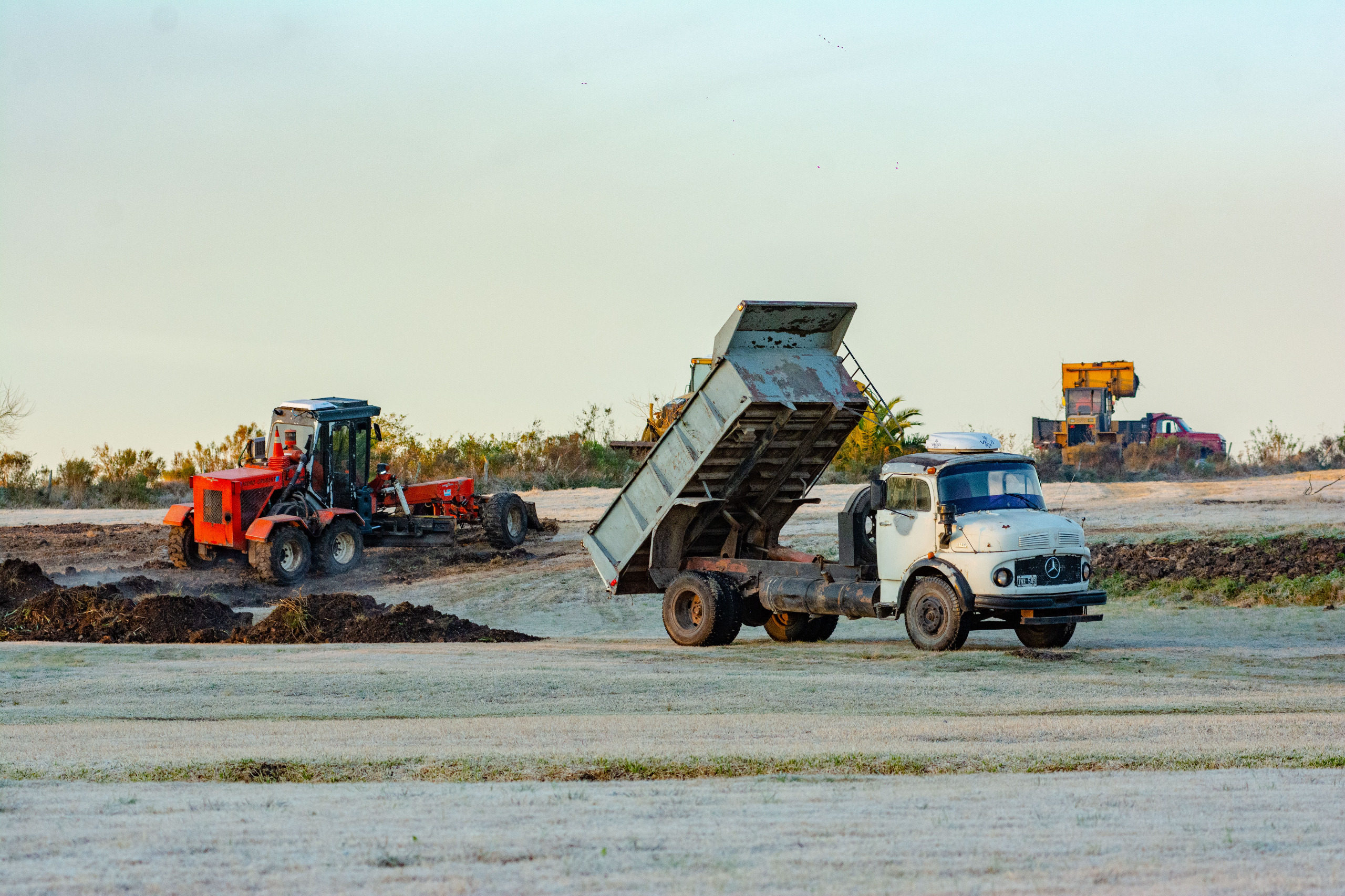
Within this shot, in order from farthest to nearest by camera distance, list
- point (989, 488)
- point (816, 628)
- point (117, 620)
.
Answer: point (117, 620) → point (816, 628) → point (989, 488)

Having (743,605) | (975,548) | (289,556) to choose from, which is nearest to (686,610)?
(743,605)

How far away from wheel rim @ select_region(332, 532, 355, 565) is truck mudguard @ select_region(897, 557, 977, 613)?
11.5m

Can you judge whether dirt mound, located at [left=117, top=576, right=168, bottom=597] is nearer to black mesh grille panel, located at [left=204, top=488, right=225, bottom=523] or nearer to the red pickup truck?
black mesh grille panel, located at [left=204, top=488, right=225, bottom=523]

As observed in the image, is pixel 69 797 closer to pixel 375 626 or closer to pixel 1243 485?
pixel 375 626

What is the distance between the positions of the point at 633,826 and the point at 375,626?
34.3 feet

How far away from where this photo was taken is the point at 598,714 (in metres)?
10.5

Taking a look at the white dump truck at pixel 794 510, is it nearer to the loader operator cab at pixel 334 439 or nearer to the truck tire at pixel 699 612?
the truck tire at pixel 699 612

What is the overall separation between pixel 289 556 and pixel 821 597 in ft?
34.5

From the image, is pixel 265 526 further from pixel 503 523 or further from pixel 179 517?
pixel 503 523

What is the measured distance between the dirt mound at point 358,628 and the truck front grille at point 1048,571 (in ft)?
19.9

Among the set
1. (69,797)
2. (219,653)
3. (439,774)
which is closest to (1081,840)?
(439,774)

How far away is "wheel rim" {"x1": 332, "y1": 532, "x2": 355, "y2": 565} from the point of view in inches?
900

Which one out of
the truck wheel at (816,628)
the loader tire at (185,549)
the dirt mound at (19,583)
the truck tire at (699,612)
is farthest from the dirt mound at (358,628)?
the loader tire at (185,549)

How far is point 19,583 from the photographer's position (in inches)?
763
